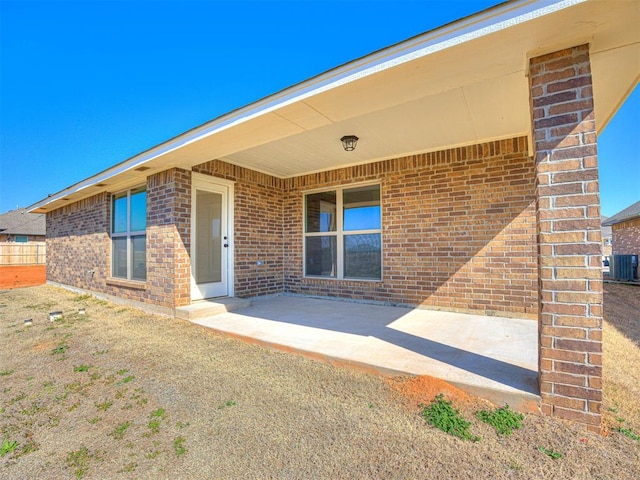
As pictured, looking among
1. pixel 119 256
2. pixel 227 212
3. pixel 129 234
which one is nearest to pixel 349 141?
pixel 227 212

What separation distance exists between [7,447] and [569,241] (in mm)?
3674

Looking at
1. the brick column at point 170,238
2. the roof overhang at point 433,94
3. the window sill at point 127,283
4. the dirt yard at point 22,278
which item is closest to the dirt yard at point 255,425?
the brick column at point 170,238

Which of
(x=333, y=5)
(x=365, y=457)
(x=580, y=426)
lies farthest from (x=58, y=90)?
(x=580, y=426)

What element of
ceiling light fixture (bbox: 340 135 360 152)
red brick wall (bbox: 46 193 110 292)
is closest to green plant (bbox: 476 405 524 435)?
ceiling light fixture (bbox: 340 135 360 152)

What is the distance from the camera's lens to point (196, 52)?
662 centimetres

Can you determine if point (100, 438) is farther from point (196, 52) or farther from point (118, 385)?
point (196, 52)

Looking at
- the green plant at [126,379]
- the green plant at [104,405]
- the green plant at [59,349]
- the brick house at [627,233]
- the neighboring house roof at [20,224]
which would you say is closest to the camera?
the green plant at [104,405]

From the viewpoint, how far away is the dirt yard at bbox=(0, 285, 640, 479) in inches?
61.8

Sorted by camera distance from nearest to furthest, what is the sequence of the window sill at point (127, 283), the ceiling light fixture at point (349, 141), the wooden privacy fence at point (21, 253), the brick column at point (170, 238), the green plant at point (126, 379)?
the green plant at point (126, 379), the ceiling light fixture at point (349, 141), the brick column at point (170, 238), the window sill at point (127, 283), the wooden privacy fence at point (21, 253)

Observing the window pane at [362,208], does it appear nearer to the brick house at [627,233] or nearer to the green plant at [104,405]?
the green plant at [104,405]

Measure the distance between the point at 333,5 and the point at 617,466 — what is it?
6346mm

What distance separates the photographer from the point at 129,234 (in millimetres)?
6004

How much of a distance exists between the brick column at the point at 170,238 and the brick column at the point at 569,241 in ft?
15.5

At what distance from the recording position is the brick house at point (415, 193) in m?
1.84
